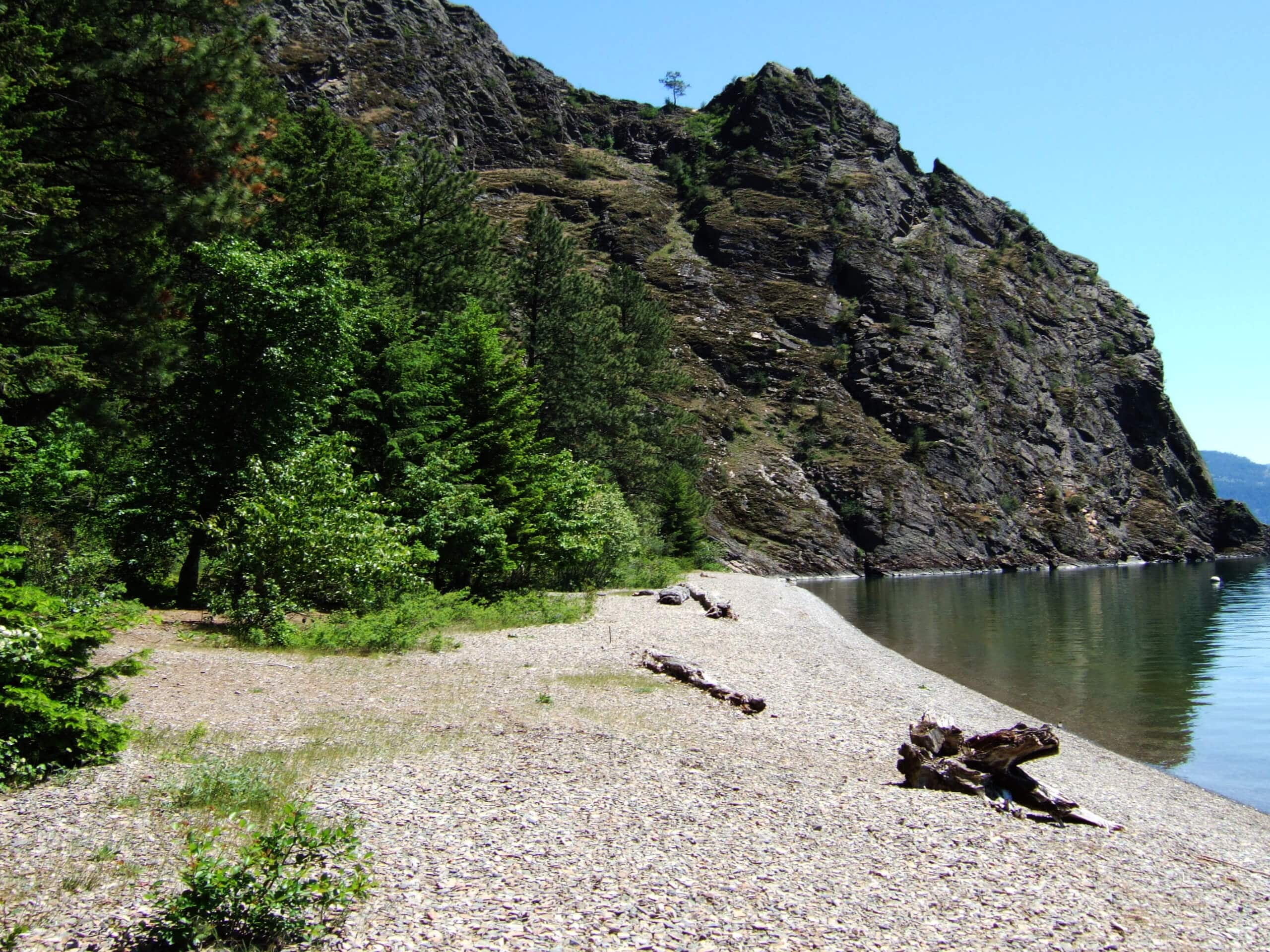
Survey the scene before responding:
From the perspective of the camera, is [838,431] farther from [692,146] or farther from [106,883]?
[106,883]

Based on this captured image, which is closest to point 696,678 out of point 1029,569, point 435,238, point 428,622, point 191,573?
point 428,622

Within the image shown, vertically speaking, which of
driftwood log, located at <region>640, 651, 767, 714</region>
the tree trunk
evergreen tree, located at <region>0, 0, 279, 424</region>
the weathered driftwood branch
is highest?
evergreen tree, located at <region>0, 0, 279, 424</region>

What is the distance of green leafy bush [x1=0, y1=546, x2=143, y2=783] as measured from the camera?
6957 mm

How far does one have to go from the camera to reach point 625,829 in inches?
319

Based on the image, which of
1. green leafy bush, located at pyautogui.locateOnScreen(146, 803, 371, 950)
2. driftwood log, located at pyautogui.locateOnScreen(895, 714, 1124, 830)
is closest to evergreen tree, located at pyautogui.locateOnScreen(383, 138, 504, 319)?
driftwood log, located at pyautogui.locateOnScreen(895, 714, 1124, 830)

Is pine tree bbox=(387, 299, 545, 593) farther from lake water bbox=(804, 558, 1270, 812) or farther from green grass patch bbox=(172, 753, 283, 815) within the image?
green grass patch bbox=(172, 753, 283, 815)

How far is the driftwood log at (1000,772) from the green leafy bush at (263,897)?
23.9 ft

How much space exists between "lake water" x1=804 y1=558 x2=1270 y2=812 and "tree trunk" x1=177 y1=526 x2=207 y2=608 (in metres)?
17.8

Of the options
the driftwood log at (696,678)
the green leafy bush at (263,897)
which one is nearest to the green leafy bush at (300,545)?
the driftwood log at (696,678)

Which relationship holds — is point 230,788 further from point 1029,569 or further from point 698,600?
point 1029,569

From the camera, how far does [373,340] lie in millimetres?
26031

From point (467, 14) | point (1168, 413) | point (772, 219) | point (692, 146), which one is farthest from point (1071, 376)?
point (467, 14)

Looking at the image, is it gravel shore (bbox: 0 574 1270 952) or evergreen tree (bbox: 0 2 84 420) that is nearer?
gravel shore (bbox: 0 574 1270 952)

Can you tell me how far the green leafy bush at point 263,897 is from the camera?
5156 millimetres
